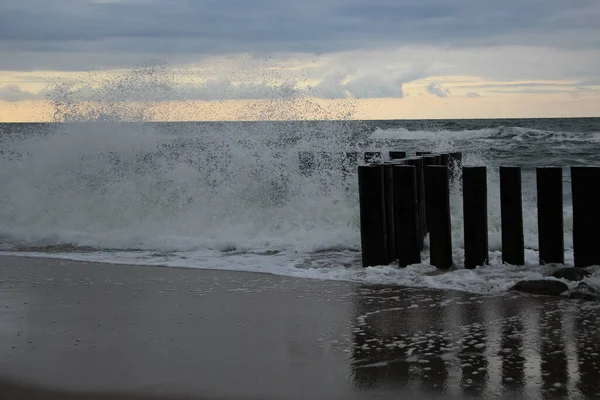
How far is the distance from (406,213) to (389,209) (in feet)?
0.94

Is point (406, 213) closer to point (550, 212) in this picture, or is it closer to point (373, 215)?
point (373, 215)

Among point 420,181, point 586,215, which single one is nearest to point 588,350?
point 586,215

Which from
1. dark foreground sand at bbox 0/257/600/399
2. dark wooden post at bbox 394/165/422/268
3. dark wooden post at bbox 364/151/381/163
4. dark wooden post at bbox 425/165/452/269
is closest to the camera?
dark foreground sand at bbox 0/257/600/399

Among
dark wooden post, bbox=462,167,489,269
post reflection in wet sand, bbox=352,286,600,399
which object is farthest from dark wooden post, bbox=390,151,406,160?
post reflection in wet sand, bbox=352,286,600,399

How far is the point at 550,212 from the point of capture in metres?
6.43

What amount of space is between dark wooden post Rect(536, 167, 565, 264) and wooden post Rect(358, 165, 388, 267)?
4.90 feet

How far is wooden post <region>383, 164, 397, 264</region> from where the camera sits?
7000 mm

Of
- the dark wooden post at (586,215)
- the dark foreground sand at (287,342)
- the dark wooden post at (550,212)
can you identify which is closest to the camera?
the dark foreground sand at (287,342)

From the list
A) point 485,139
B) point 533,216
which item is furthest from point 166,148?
point 485,139

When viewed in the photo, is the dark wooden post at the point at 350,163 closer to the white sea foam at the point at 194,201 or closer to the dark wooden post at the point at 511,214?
the white sea foam at the point at 194,201

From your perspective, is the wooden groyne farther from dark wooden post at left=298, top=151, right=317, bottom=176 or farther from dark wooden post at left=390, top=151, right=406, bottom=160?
dark wooden post at left=298, top=151, right=317, bottom=176

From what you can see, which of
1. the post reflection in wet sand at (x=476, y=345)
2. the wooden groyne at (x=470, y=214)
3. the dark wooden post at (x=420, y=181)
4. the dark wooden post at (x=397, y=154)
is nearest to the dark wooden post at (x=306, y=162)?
the dark wooden post at (x=397, y=154)

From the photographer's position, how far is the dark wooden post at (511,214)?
21.4ft

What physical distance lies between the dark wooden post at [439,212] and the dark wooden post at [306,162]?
14.0 ft
